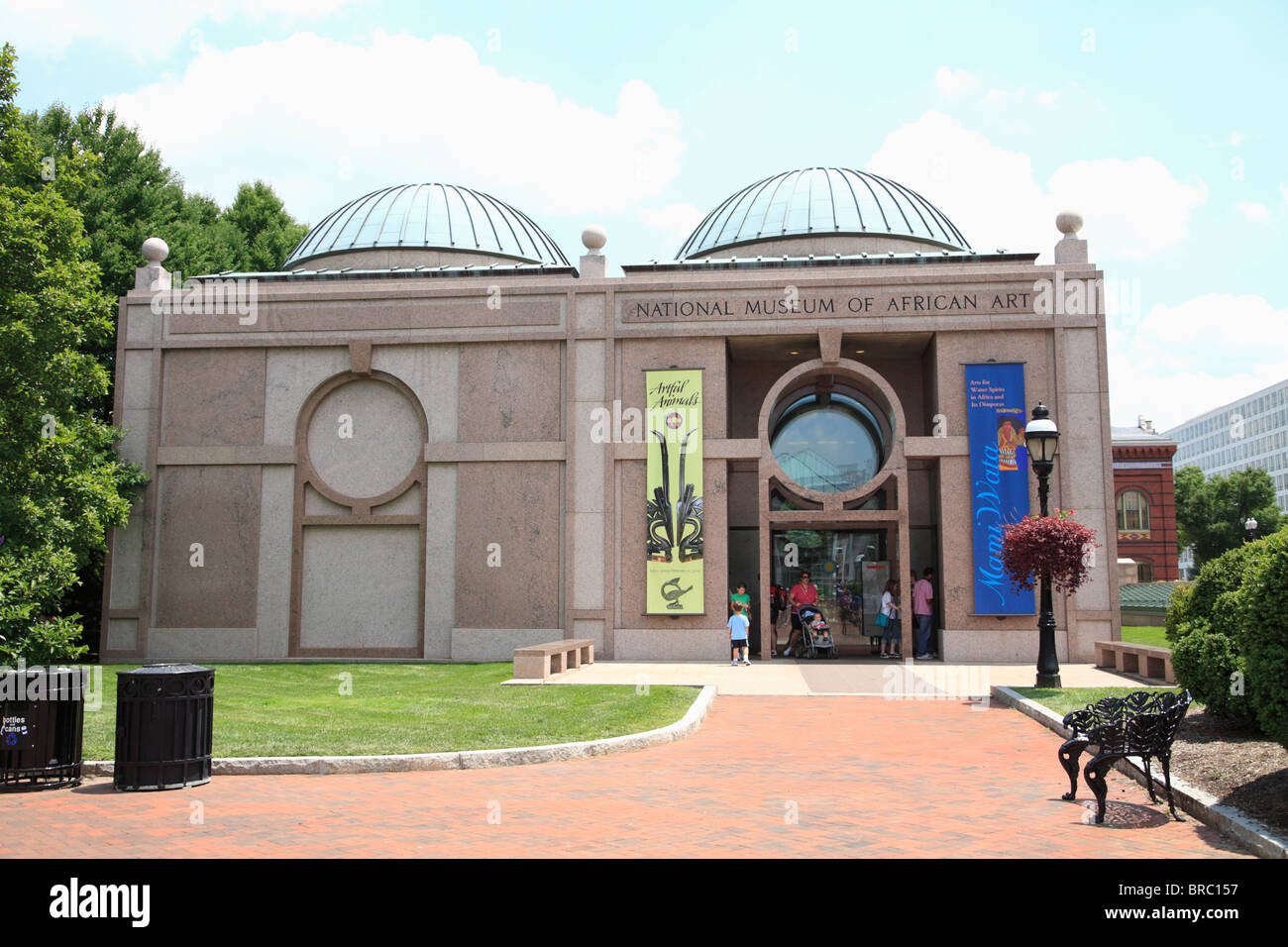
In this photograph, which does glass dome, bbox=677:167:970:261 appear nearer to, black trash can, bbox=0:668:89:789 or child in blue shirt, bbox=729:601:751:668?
child in blue shirt, bbox=729:601:751:668

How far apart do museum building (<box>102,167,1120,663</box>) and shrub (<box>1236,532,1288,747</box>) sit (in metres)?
14.9

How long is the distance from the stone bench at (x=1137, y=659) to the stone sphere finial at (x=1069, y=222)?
31.9ft

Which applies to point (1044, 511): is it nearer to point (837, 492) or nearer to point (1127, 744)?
point (837, 492)

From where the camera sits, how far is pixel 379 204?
3238cm

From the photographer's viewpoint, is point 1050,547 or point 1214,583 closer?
point 1214,583

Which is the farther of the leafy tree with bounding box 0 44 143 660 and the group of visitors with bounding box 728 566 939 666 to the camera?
the group of visitors with bounding box 728 566 939 666

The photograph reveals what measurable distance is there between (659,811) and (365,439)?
18723 millimetres

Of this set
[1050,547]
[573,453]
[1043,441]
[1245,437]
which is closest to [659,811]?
[1050,547]

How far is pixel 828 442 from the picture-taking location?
27.7 m

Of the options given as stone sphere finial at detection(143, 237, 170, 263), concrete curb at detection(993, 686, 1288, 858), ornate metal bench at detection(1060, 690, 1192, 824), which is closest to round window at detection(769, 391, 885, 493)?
stone sphere finial at detection(143, 237, 170, 263)

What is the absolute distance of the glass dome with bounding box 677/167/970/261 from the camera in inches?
1155

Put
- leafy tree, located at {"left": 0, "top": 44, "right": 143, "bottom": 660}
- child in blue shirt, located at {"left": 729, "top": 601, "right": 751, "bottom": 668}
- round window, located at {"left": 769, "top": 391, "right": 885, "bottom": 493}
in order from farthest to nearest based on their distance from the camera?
round window, located at {"left": 769, "top": 391, "right": 885, "bottom": 493}, child in blue shirt, located at {"left": 729, "top": 601, "right": 751, "bottom": 668}, leafy tree, located at {"left": 0, "top": 44, "right": 143, "bottom": 660}

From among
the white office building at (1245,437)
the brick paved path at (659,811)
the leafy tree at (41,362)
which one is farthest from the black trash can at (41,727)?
the white office building at (1245,437)
